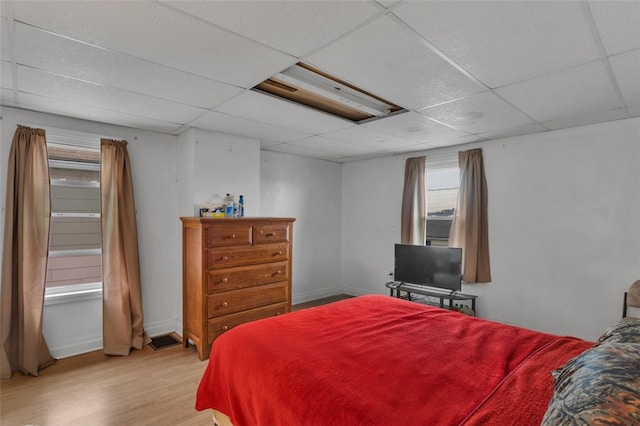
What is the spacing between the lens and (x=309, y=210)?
5.35 m

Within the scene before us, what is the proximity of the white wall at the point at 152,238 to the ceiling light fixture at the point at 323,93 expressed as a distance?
1957 mm

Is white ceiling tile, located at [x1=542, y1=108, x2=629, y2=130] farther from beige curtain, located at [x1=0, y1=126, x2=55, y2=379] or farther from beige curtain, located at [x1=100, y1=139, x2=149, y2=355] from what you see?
beige curtain, located at [x1=0, y1=126, x2=55, y2=379]

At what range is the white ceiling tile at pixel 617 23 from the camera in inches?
56.2

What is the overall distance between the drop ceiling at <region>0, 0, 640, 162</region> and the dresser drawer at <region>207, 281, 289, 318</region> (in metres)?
1.80

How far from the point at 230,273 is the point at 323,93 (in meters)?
2.02

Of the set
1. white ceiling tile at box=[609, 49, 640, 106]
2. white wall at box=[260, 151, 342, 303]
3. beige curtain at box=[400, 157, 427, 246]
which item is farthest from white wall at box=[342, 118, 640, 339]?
white wall at box=[260, 151, 342, 303]

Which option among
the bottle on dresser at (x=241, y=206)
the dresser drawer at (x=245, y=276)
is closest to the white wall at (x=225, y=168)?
the bottle on dresser at (x=241, y=206)

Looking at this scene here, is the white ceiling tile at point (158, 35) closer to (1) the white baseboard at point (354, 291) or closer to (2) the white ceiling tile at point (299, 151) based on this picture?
(2) the white ceiling tile at point (299, 151)

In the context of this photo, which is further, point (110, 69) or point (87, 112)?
point (87, 112)

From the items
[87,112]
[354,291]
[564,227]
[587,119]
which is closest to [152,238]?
[87,112]

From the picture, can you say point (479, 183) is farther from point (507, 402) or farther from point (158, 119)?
point (158, 119)

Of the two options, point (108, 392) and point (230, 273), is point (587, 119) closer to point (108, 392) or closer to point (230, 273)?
point (230, 273)

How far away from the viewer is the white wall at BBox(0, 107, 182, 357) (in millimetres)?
3312

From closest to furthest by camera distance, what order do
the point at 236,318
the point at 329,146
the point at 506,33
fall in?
the point at 506,33, the point at 236,318, the point at 329,146
